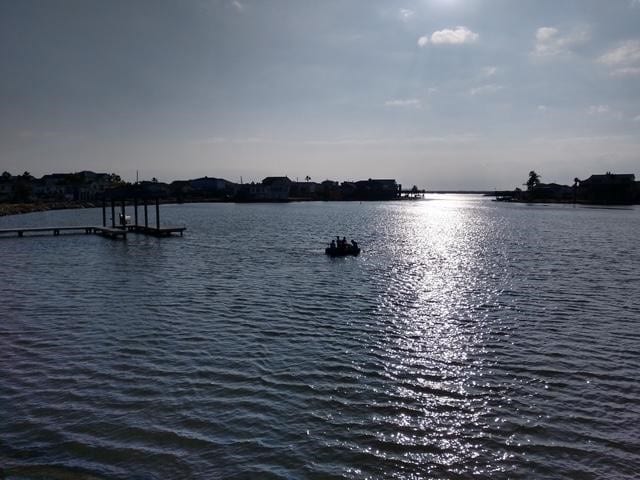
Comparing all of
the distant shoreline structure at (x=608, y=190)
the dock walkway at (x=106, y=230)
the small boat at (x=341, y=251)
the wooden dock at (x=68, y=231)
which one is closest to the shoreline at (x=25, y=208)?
the wooden dock at (x=68, y=231)

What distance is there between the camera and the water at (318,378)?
904cm

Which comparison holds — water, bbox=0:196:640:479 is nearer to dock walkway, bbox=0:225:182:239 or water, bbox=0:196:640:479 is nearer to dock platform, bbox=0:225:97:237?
dock walkway, bbox=0:225:182:239

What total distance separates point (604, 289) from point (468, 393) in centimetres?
1819

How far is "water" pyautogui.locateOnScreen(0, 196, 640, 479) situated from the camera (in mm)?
9039

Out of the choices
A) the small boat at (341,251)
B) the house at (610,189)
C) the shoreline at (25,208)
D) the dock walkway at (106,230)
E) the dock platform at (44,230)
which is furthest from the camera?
the house at (610,189)

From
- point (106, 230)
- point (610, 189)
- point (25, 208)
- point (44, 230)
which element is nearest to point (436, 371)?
point (106, 230)

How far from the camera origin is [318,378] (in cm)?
1281

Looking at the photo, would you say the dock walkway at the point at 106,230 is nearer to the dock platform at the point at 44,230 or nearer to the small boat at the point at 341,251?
the dock platform at the point at 44,230

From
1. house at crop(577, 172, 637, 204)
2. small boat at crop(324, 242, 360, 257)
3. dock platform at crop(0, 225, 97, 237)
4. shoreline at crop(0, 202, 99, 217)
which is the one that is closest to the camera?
small boat at crop(324, 242, 360, 257)

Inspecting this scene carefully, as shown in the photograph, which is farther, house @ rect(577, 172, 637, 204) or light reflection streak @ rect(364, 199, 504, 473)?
house @ rect(577, 172, 637, 204)

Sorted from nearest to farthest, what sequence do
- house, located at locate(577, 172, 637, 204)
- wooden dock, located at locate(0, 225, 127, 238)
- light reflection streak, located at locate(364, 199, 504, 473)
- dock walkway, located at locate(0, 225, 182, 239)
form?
light reflection streak, located at locate(364, 199, 504, 473) < wooden dock, located at locate(0, 225, 127, 238) < dock walkway, located at locate(0, 225, 182, 239) < house, located at locate(577, 172, 637, 204)

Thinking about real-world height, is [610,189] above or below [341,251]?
above

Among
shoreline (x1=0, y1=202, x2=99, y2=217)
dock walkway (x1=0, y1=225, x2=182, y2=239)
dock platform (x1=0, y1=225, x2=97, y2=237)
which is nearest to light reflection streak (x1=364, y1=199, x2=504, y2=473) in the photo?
dock walkway (x1=0, y1=225, x2=182, y2=239)

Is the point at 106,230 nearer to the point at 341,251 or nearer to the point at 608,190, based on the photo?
the point at 341,251
